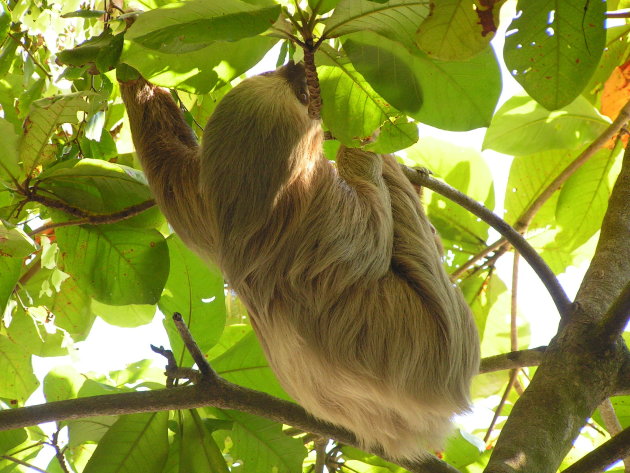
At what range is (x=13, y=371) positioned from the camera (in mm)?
3854

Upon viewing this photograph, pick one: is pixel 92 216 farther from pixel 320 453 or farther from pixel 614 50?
pixel 614 50

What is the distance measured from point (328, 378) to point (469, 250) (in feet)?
5.64

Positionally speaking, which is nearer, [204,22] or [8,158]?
[204,22]

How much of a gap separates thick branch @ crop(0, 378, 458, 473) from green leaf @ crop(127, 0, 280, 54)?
133cm

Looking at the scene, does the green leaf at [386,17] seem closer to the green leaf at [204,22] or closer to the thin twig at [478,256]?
the green leaf at [204,22]

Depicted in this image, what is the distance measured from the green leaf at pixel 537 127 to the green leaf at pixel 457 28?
185 cm

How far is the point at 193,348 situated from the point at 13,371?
187cm

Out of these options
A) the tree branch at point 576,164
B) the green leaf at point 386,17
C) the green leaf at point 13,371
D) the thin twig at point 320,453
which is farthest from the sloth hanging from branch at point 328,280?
the green leaf at point 13,371

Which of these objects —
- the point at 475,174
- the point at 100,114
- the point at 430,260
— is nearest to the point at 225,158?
the point at 100,114

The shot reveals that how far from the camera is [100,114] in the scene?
9.98ft

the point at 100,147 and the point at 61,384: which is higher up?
the point at 100,147

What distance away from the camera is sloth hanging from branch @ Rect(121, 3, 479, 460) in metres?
2.76

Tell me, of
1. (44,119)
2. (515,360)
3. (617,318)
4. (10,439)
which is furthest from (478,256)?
(10,439)

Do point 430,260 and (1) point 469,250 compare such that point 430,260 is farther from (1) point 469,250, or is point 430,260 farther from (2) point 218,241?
(1) point 469,250
